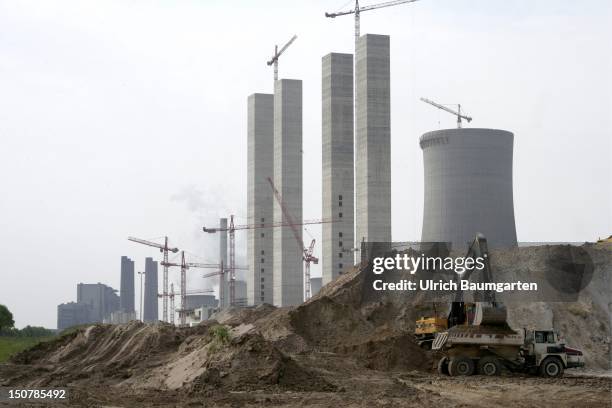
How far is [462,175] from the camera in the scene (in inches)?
3804

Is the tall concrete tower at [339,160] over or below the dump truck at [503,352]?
over

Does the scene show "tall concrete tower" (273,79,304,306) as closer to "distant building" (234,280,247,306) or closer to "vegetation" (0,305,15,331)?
"vegetation" (0,305,15,331)

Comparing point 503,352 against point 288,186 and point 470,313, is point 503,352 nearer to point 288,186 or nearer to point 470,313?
point 470,313

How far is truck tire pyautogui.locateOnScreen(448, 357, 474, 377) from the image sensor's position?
1550 inches

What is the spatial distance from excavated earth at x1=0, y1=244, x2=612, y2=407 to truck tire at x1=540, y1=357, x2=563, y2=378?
1.08 meters

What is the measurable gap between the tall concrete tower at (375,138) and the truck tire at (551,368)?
60107 mm

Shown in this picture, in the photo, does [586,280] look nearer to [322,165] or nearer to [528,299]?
[528,299]

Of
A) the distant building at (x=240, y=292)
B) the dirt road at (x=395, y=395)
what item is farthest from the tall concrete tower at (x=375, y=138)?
the distant building at (x=240, y=292)

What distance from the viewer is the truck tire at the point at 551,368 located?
39.0 metres

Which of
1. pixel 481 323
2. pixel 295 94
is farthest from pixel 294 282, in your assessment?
pixel 481 323

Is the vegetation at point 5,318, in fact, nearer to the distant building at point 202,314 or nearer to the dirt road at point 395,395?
the distant building at point 202,314

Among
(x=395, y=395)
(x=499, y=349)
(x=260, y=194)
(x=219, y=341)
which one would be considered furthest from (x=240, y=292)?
(x=395, y=395)

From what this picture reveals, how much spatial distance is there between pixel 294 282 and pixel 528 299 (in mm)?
→ 57382

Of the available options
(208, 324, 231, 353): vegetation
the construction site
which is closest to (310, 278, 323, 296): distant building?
the construction site
